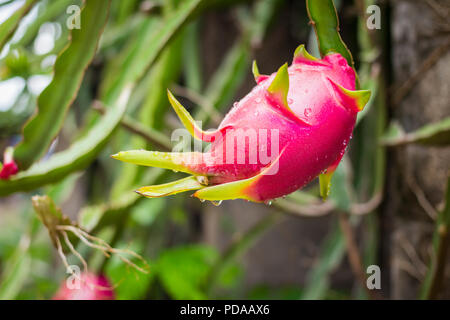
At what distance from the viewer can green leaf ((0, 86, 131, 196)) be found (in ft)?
1.31

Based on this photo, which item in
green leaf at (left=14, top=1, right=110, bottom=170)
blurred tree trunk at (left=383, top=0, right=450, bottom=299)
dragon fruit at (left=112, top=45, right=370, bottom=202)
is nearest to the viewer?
dragon fruit at (left=112, top=45, right=370, bottom=202)

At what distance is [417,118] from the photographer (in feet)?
2.03

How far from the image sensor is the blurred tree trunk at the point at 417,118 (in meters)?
0.56

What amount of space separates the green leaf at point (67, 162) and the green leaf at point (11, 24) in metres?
0.11

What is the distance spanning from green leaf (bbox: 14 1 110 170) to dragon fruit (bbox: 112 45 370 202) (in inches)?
6.9

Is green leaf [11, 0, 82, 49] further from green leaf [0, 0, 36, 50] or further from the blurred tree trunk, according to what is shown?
the blurred tree trunk

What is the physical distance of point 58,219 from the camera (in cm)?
37

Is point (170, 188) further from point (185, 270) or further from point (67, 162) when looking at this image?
point (185, 270)

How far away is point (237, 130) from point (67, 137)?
98 cm

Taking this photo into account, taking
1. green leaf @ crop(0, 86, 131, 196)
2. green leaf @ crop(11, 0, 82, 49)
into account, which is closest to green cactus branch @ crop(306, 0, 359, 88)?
green leaf @ crop(0, 86, 131, 196)

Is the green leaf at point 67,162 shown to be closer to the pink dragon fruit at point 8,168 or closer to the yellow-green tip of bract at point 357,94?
the pink dragon fruit at point 8,168

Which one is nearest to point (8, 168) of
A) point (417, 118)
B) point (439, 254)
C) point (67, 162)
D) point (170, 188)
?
point (67, 162)

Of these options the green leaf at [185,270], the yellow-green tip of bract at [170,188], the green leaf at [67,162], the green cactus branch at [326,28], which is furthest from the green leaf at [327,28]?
the green leaf at [185,270]
